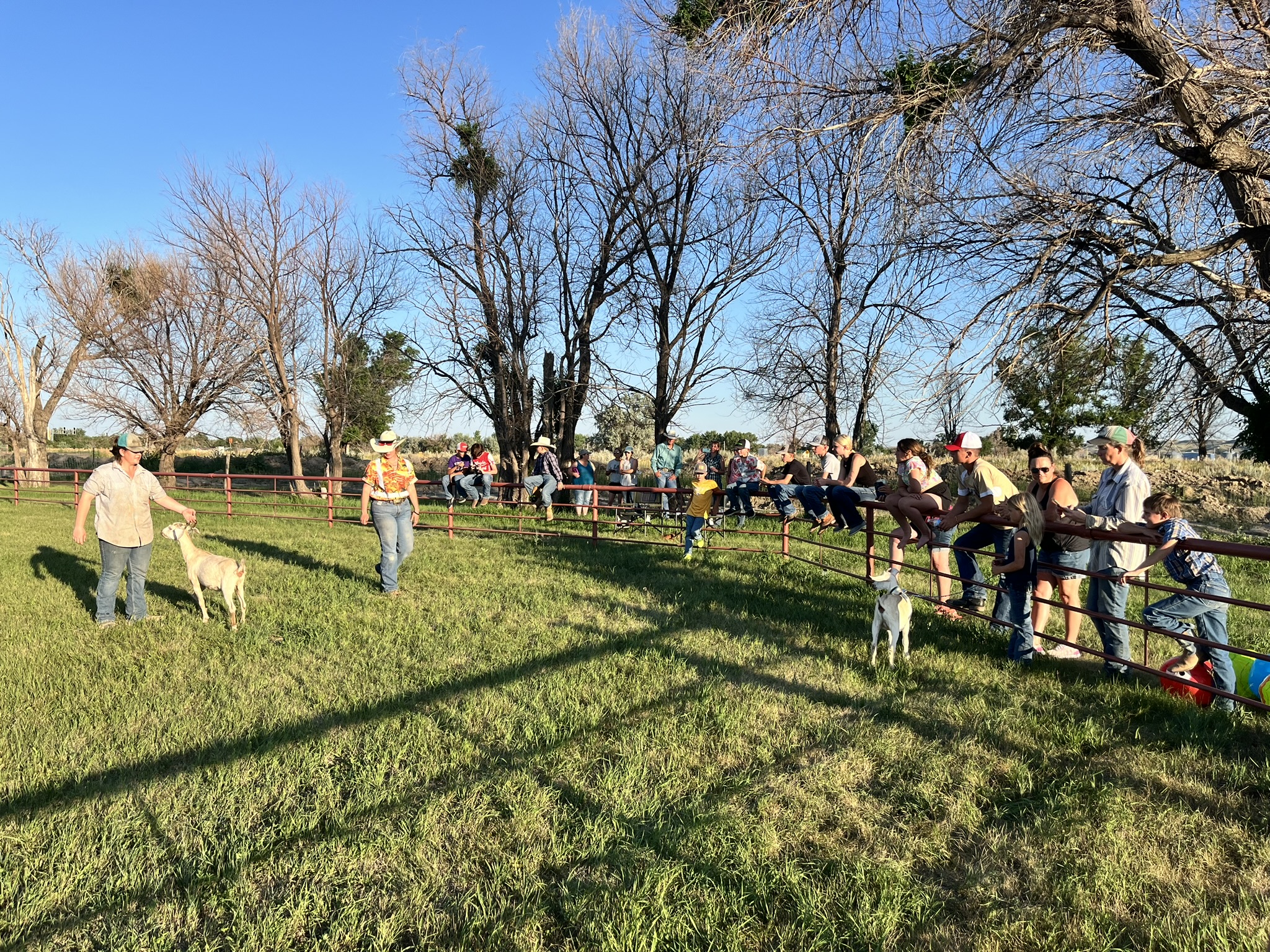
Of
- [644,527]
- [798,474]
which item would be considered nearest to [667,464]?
[644,527]

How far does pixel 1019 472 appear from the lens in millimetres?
29078

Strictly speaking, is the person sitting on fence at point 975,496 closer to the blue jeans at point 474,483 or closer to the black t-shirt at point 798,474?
the black t-shirt at point 798,474

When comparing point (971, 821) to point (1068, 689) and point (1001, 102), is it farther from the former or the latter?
point (1001, 102)

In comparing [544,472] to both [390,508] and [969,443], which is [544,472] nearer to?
[390,508]

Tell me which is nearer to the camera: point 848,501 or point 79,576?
point 848,501

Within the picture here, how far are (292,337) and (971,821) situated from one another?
28.2m

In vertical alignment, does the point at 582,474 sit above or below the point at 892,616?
above

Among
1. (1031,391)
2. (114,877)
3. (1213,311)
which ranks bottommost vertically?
(114,877)

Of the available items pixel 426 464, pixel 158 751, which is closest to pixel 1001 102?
pixel 158 751

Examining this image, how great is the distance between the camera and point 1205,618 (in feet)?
16.5

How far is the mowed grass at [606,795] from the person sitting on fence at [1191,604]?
0.39 meters

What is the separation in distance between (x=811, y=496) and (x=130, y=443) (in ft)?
23.8

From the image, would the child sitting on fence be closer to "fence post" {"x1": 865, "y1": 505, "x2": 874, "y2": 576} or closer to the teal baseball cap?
"fence post" {"x1": 865, "y1": 505, "x2": 874, "y2": 576}

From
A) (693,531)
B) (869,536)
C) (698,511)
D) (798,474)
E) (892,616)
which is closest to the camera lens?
(892,616)
